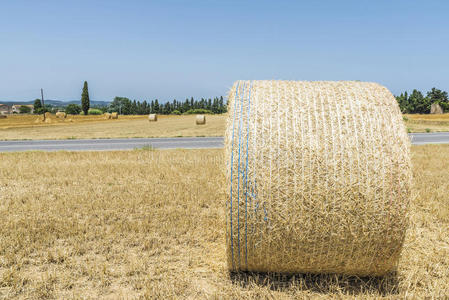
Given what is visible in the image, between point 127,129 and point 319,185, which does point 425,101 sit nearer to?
point 127,129

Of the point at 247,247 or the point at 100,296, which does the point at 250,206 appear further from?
the point at 100,296

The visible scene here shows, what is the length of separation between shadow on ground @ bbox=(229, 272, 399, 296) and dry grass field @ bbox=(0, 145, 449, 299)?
0.01m

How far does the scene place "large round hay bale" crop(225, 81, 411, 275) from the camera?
12.2 ft

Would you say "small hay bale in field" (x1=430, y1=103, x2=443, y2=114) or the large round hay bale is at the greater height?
"small hay bale in field" (x1=430, y1=103, x2=443, y2=114)

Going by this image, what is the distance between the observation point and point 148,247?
17.1 ft

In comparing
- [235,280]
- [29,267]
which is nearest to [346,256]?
[235,280]

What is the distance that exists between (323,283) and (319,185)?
1.38 m

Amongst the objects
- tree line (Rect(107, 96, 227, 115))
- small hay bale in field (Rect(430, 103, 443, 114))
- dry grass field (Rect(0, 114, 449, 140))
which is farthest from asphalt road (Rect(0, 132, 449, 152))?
tree line (Rect(107, 96, 227, 115))

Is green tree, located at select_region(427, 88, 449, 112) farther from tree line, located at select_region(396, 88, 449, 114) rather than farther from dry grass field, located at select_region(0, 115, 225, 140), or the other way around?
dry grass field, located at select_region(0, 115, 225, 140)

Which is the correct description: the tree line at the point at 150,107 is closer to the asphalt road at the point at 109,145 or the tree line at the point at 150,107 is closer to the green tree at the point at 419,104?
the green tree at the point at 419,104

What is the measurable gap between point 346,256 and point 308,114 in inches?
67.2

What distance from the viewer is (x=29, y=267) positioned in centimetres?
460

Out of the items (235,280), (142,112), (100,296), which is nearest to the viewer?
(100,296)

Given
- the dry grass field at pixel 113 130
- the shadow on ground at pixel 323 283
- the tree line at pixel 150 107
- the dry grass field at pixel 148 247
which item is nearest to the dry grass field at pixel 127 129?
the dry grass field at pixel 113 130
